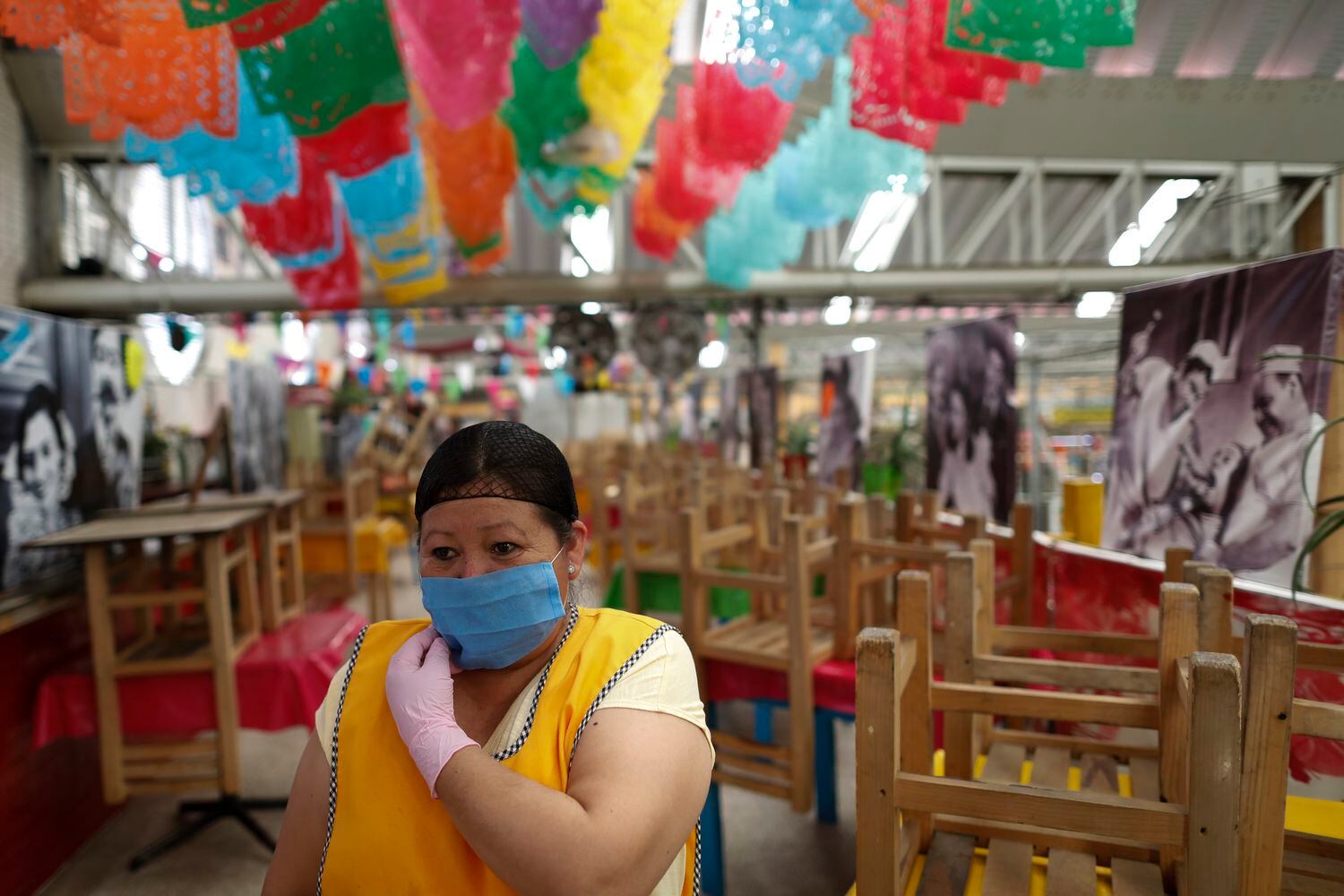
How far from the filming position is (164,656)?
3041 millimetres

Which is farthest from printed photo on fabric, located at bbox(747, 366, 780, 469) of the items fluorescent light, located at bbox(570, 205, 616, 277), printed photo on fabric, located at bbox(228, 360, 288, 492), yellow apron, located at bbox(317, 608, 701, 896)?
yellow apron, located at bbox(317, 608, 701, 896)

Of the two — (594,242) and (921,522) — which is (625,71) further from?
(594,242)

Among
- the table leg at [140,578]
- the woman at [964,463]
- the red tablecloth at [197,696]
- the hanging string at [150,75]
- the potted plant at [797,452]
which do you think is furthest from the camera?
the potted plant at [797,452]

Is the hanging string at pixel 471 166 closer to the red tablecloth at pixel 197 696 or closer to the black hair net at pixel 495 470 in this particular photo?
the red tablecloth at pixel 197 696

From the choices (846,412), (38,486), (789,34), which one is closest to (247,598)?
(38,486)

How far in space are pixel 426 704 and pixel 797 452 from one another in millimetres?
7673

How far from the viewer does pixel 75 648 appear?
3.41 meters

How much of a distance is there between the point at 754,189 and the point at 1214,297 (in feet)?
9.83

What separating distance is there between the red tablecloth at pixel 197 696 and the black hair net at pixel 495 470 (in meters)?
2.04

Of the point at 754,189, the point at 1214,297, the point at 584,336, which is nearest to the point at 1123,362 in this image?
the point at 1214,297

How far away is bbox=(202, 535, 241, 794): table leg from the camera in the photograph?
289cm

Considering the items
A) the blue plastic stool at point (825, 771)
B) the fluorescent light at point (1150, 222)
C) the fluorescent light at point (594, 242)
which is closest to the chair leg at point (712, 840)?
the blue plastic stool at point (825, 771)

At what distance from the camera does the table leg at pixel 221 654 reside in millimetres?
2889

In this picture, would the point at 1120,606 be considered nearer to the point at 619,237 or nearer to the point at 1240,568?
the point at 1240,568
